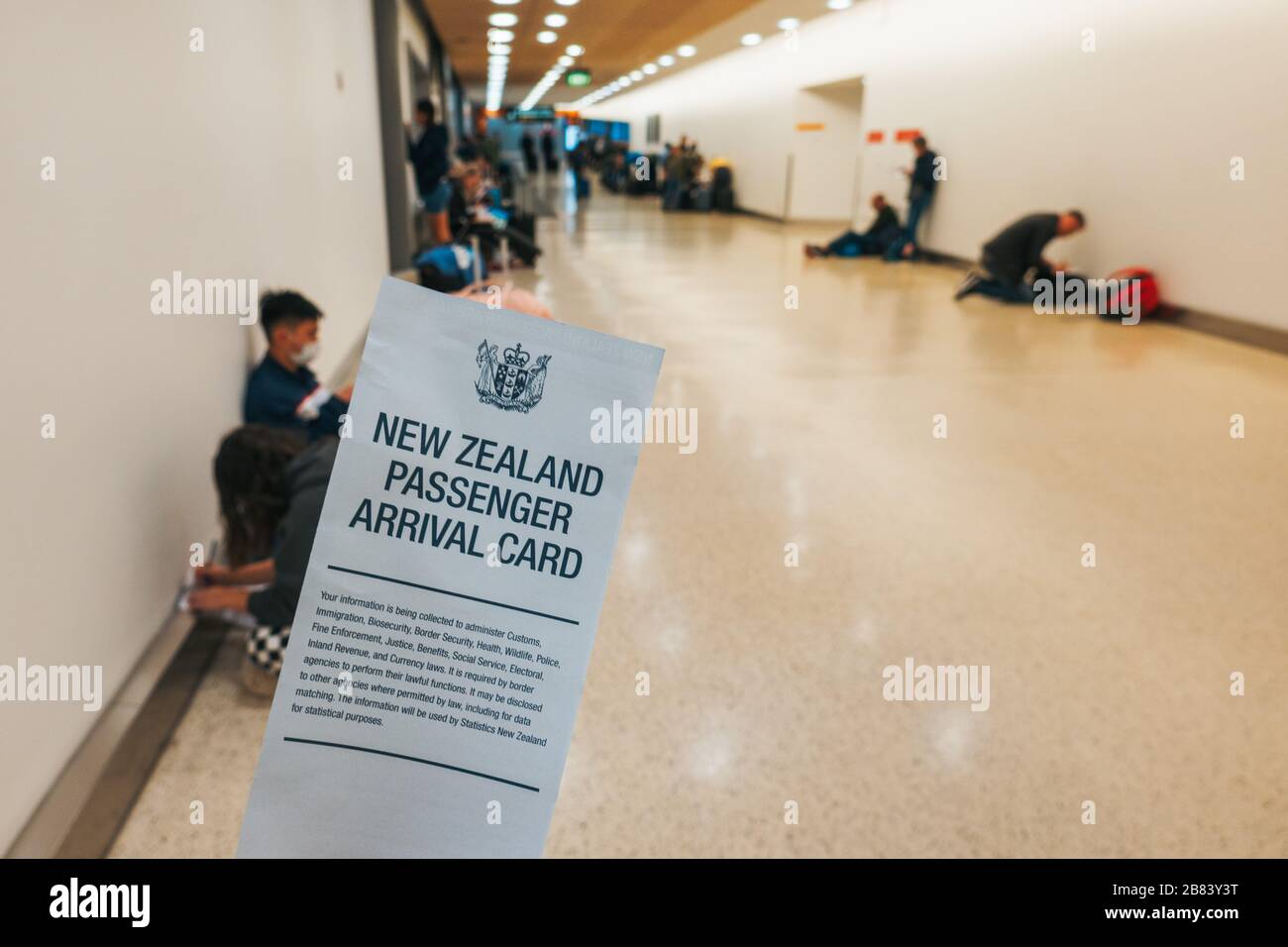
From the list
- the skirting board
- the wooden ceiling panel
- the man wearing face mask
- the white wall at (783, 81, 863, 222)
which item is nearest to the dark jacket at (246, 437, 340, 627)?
the skirting board

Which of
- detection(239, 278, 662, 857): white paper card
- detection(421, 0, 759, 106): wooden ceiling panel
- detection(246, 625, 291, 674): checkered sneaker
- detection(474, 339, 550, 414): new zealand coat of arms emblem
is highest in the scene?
detection(421, 0, 759, 106): wooden ceiling panel

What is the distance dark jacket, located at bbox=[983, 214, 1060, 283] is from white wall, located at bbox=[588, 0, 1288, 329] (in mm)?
579

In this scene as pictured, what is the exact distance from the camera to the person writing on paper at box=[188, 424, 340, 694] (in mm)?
2322

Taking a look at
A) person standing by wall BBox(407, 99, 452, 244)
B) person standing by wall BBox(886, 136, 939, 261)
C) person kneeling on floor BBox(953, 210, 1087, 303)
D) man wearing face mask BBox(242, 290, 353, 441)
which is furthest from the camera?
person standing by wall BBox(886, 136, 939, 261)

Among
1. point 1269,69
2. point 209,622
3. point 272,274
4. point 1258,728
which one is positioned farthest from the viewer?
point 1269,69

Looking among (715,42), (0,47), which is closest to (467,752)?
(0,47)

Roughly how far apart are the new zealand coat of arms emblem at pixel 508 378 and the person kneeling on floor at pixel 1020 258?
31.2ft

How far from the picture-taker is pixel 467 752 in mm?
956

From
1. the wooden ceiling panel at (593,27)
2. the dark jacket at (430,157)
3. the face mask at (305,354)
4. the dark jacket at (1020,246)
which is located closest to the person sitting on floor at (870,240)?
the wooden ceiling panel at (593,27)

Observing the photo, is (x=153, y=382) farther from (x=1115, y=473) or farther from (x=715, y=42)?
(x=715, y=42)

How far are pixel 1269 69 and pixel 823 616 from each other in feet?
23.1

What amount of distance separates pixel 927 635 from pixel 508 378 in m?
2.38

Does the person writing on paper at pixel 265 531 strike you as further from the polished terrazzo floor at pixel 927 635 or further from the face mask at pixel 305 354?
the face mask at pixel 305 354

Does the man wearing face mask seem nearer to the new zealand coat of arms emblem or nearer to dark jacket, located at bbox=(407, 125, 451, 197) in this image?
the new zealand coat of arms emblem
